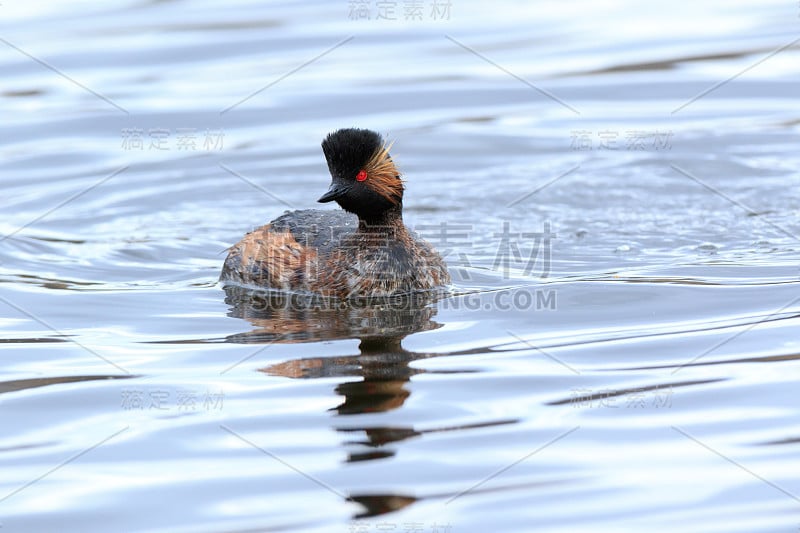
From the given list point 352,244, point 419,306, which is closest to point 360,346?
point 419,306

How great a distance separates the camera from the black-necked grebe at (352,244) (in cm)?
971

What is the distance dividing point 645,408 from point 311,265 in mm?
3919

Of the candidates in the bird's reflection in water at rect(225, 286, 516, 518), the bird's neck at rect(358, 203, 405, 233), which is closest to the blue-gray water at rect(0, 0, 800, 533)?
the bird's reflection in water at rect(225, 286, 516, 518)

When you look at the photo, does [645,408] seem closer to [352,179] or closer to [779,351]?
[779,351]

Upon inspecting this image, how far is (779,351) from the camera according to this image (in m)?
8.16

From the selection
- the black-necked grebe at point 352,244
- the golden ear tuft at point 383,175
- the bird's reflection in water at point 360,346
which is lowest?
the bird's reflection in water at point 360,346

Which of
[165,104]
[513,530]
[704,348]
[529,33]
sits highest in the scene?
[529,33]

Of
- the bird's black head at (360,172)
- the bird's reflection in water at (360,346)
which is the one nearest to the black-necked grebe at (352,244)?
the bird's black head at (360,172)

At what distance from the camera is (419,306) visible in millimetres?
9805

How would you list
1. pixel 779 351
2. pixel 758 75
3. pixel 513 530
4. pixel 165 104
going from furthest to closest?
1. pixel 758 75
2. pixel 165 104
3. pixel 779 351
4. pixel 513 530

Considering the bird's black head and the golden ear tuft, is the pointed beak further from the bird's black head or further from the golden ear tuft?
the golden ear tuft

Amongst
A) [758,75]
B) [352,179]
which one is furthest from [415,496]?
[758,75]

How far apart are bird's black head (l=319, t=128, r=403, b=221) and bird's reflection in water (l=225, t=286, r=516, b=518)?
0.83 m

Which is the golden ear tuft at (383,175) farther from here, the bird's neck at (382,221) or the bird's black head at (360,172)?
the bird's neck at (382,221)
